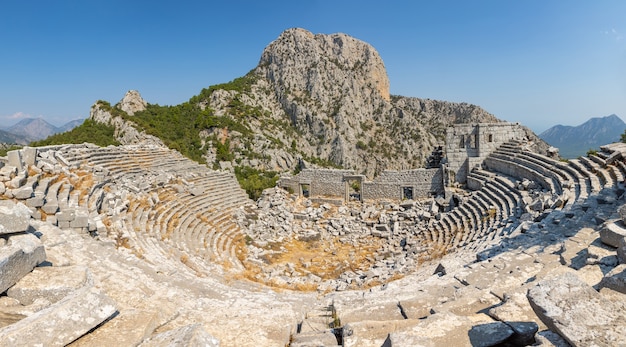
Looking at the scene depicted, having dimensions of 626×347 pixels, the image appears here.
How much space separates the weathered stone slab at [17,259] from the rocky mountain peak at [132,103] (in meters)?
40.0

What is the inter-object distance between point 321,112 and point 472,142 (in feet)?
133

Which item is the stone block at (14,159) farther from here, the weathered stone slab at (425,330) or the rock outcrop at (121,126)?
the rock outcrop at (121,126)

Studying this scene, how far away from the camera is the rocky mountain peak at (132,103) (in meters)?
40.9

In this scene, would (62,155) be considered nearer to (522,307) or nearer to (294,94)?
(522,307)

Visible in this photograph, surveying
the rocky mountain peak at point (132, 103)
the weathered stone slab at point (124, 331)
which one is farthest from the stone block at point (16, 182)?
the rocky mountain peak at point (132, 103)

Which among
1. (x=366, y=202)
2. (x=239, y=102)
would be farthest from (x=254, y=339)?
(x=239, y=102)

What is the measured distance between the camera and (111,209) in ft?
37.2

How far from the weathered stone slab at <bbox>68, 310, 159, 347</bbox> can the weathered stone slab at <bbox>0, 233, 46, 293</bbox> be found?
4.75 ft

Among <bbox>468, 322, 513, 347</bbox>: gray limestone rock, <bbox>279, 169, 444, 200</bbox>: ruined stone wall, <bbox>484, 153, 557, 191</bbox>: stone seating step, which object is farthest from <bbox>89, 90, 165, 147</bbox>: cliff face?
<bbox>468, 322, 513, 347</bbox>: gray limestone rock

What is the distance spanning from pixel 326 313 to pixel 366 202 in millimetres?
15242

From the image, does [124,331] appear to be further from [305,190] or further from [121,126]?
[121,126]

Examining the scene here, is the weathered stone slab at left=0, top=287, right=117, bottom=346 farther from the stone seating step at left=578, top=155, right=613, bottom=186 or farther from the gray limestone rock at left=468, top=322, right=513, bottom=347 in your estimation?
the stone seating step at left=578, top=155, right=613, bottom=186

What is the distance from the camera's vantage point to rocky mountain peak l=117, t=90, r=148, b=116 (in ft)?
134

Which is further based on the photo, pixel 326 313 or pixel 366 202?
pixel 366 202
